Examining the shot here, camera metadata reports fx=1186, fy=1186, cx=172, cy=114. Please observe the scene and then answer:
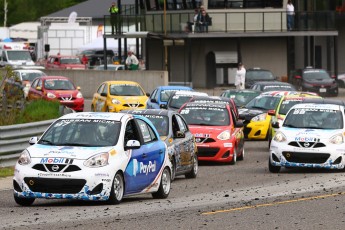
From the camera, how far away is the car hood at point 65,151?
645 inches

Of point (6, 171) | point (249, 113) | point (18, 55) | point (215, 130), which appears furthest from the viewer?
point (18, 55)

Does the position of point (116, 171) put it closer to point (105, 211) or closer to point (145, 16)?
point (105, 211)

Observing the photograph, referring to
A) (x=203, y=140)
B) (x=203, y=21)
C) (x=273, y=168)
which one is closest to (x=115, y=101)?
(x=203, y=140)

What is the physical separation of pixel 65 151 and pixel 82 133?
836mm

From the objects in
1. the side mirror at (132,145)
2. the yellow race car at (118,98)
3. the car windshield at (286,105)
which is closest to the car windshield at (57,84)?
the yellow race car at (118,98)

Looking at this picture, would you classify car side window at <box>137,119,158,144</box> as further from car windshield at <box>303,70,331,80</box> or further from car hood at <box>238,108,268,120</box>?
car windshield at <box>303,70,331,80</box>

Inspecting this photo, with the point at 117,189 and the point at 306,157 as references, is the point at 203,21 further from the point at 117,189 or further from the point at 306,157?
the point at 117,189

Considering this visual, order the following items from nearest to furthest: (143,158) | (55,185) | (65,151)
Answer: (55,185)
(65,151)
(143,158)

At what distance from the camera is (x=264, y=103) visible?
36.2 m

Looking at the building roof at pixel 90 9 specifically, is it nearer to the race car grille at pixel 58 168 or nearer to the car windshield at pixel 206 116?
the car windshield at pixel 206 116

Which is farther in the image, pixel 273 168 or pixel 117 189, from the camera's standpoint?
pixel 273 168

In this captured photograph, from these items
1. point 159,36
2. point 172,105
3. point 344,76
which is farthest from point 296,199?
point 344,76

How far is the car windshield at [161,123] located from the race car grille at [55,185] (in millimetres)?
6013

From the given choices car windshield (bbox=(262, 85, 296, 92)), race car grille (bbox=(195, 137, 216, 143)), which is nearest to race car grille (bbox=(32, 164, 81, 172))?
race car grille (bbox=(195, 137, 216, 143))
